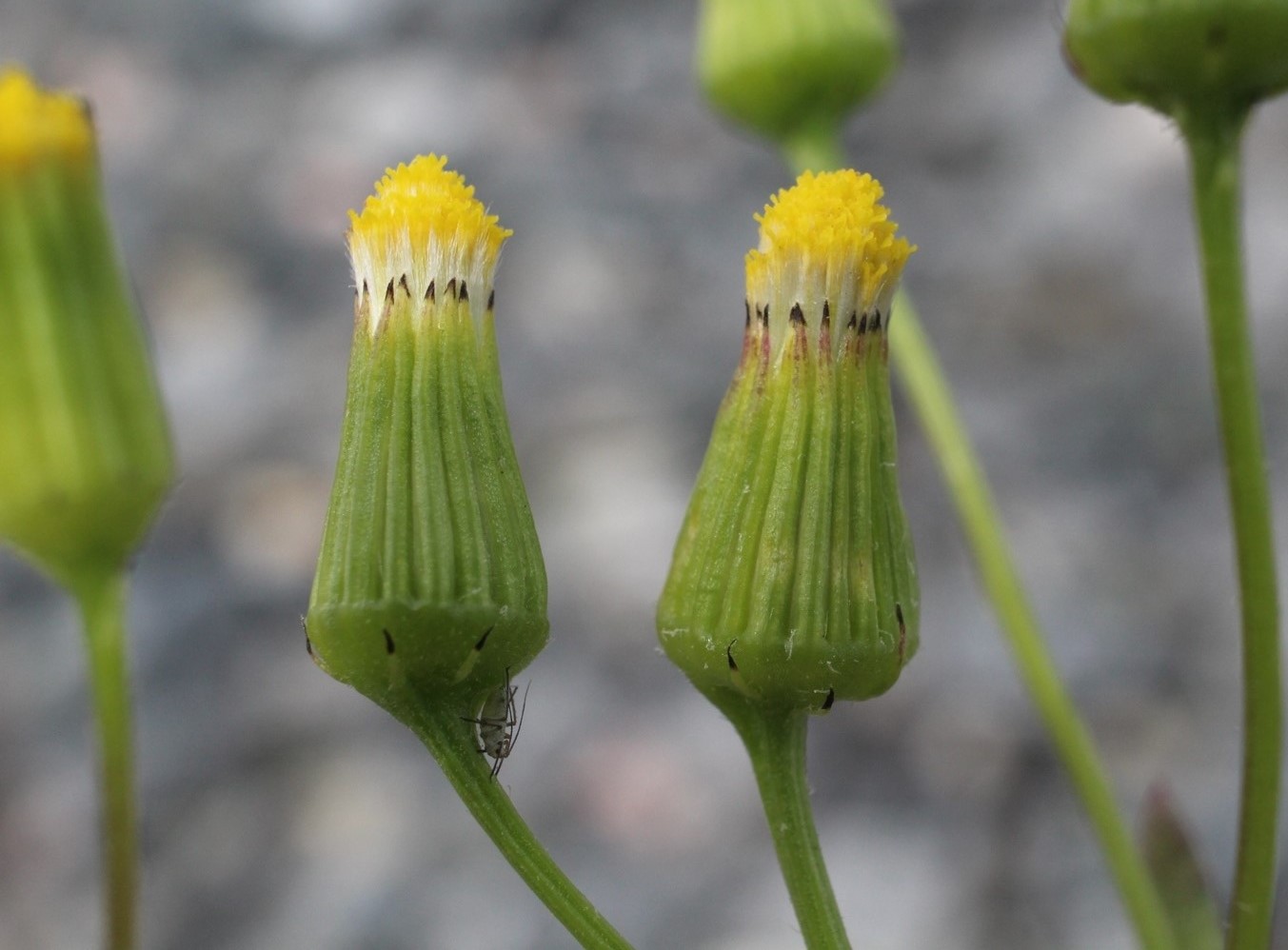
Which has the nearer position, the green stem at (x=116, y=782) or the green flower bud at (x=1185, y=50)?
the green stem at (x=116, y=782)

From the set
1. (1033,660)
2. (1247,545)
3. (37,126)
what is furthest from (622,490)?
(37,126)

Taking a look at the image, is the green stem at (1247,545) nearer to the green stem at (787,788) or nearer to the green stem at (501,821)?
the green stem at (787,788)

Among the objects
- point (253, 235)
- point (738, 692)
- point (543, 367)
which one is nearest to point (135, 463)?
point (738, 692)

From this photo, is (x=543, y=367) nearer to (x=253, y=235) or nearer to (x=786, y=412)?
(x=253, y=235)

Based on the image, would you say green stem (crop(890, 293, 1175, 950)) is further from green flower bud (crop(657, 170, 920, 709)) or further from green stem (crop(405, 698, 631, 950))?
green stem (crop(405, 698, 631, 950))

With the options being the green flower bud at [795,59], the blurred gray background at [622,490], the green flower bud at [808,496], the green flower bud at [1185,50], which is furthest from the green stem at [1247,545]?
the blurred gray background at [622,490]

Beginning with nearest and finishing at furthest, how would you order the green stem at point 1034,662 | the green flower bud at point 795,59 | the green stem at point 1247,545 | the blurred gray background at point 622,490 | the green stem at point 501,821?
the green stem at point 501,821 → the green stem at point 1247,545 → the green stem at point 1034,662 → the green flower bud at point 795,59 → the blurred gray background at point 622,490

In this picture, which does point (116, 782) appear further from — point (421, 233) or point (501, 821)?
point (421, 233)
